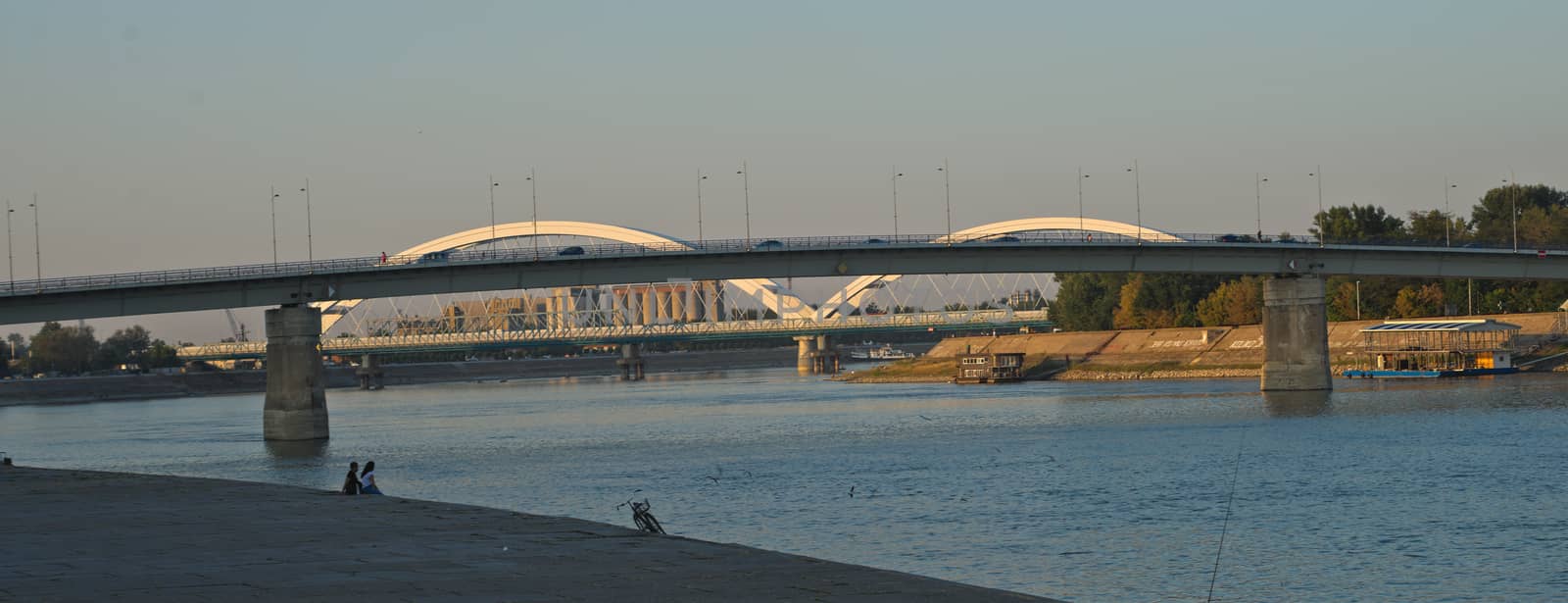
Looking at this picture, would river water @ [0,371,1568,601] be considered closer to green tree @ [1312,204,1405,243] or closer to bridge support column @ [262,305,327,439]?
bridge support column @ [262,305,327,439]

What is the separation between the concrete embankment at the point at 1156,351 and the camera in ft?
391

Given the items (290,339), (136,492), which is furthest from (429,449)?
(136,492)

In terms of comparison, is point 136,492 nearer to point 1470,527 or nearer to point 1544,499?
point 1470,527

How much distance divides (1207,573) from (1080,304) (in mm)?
146612

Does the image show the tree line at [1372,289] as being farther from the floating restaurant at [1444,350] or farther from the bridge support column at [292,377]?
the bridge support column at [292,377]

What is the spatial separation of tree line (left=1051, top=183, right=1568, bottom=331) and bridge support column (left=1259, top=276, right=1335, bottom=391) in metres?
19.7

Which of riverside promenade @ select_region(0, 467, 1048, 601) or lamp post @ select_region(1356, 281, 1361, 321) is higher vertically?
lamp post @ select_region(1356, 281, 1361, 321)

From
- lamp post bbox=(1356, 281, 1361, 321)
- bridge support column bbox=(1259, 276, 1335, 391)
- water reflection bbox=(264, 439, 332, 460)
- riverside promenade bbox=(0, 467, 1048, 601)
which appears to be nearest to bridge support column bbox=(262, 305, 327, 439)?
water reflection bbox=(264, 439, 332, 460)

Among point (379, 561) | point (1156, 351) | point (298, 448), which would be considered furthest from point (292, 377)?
point (1156, 351)

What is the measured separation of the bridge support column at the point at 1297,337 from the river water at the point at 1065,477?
2.26 meters

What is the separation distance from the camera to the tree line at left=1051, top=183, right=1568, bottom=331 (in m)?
132

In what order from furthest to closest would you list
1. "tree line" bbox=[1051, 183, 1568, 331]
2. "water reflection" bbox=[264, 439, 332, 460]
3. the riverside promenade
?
1. "tree line" bbox=[1051, 183, 1568, 331]
2. "water reflection" bbox=[264, 439, 332, 460]
3. the riverside promenade

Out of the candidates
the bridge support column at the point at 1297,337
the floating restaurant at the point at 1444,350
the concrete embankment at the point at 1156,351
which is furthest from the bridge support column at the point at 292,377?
the concrete embankment at the point at 1156,351

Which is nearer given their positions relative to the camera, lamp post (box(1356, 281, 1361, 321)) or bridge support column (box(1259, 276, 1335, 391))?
bridge support column (box(1259, 276, 1335, 391))
